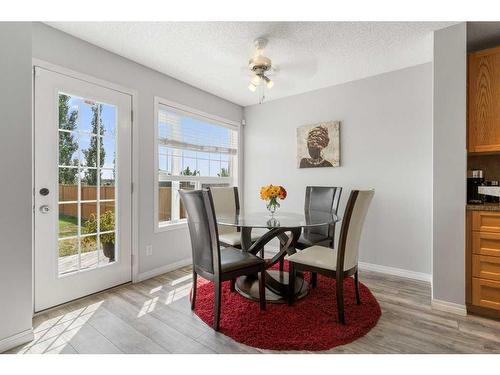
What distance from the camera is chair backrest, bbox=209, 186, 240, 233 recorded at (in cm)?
314

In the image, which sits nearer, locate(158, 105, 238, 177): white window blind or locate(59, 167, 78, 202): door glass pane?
locate(59, 167, 78, 202): door glass pane

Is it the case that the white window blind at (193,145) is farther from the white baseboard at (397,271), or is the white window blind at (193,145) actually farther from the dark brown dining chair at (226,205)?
the white baseboard at (397,271)

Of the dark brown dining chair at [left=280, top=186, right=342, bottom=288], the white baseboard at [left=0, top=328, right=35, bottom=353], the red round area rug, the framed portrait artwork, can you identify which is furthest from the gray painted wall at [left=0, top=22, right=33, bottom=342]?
the framed portrait artwork

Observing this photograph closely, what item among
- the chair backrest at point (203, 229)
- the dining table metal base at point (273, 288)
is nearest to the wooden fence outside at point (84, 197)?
the chair backrest at point (203, 229)

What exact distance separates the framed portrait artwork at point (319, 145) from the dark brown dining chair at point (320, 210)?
1.68ft

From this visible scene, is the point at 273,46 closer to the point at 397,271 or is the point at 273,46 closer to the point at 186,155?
the point at 186,155

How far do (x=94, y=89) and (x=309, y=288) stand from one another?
2894mm

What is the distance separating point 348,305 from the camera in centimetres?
220

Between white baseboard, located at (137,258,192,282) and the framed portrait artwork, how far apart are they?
2142 millimetres

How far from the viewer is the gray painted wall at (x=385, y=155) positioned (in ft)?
9.42

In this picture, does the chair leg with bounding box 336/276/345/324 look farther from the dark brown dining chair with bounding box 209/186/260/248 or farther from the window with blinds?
the window with blinds
